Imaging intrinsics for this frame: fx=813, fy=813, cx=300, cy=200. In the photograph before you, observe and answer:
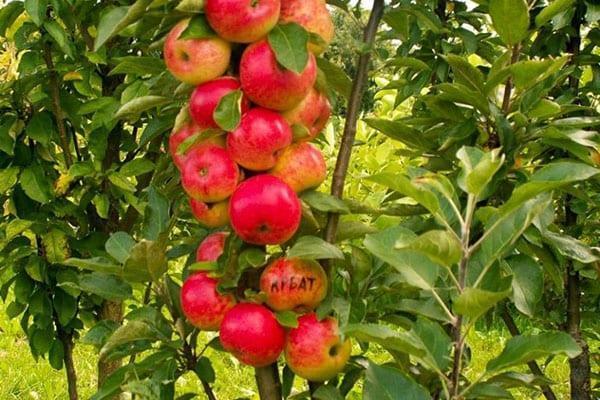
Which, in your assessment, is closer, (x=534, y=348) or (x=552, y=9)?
(x=534, y=348)

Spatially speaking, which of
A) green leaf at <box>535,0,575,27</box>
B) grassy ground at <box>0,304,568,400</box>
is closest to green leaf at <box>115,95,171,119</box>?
green leaf at <box>535,0,575,27</box>

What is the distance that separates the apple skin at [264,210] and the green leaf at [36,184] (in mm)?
1048

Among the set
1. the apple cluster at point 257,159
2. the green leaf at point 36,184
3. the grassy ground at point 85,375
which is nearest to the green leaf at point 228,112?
the apple cluster at point 257,159

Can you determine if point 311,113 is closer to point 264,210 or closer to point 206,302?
point 264,210

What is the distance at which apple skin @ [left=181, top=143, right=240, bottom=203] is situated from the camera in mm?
977

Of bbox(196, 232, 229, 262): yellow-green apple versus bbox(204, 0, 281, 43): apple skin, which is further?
bbox(196, 232, 229, 262): yellow-green apple

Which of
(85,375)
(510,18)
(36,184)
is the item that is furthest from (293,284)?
(85,375)

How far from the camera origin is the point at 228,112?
0.93 meters

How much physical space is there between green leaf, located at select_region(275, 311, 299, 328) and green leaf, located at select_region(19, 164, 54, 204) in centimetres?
105

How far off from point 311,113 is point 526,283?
41 centimetres

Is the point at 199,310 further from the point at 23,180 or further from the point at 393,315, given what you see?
the point at 23,180

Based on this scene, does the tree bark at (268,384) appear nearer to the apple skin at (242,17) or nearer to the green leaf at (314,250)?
the green leaf at (314,250)

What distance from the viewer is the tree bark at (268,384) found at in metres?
1.10

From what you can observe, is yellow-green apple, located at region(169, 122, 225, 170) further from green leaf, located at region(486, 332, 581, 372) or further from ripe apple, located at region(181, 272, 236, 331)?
green leaf, located at region(486, 332, 581, 372)
